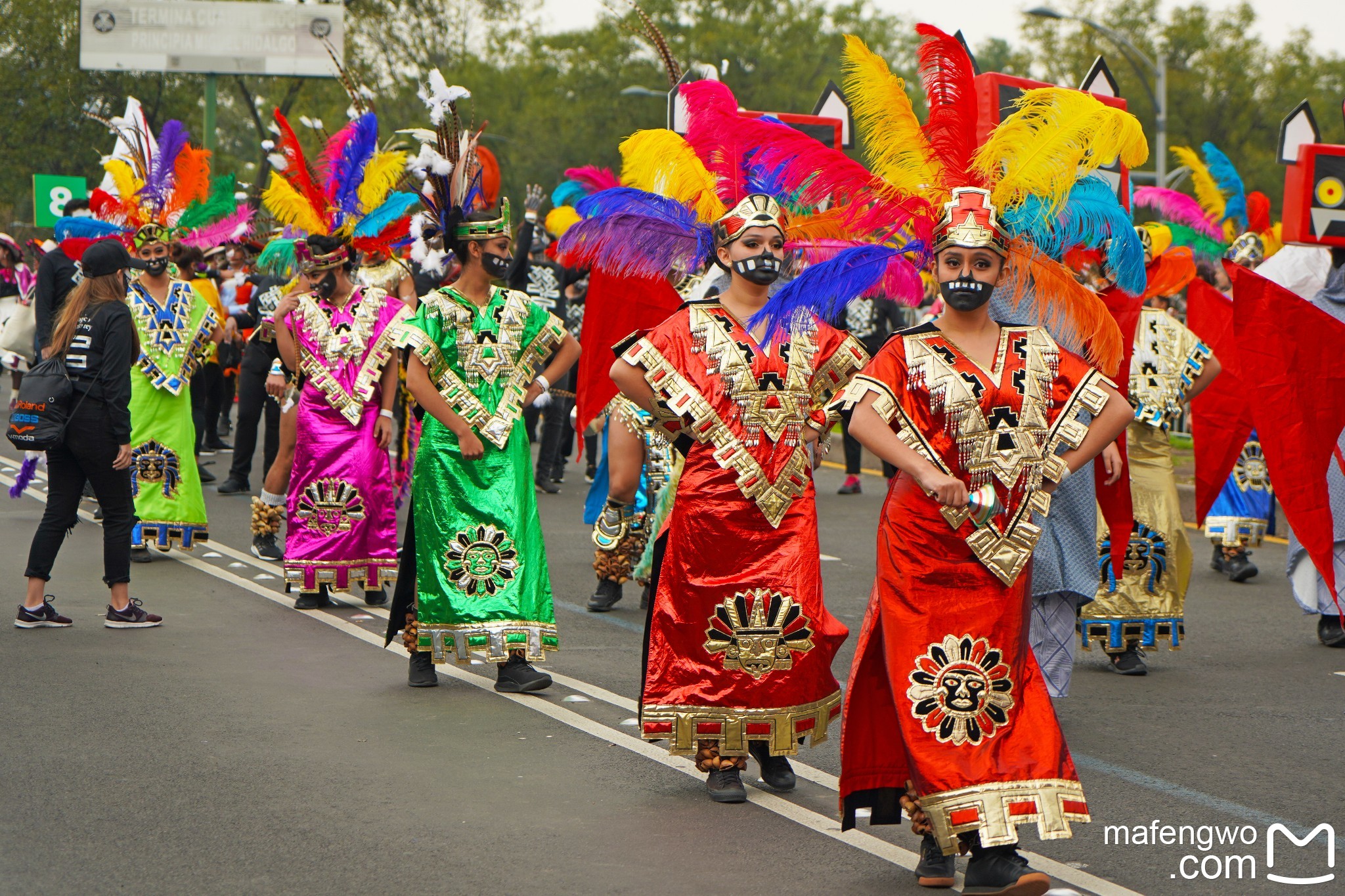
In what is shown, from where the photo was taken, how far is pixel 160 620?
27.3ft

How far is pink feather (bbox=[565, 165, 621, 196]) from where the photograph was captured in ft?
25.1

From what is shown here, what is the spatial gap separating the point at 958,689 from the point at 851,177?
1.65 metres

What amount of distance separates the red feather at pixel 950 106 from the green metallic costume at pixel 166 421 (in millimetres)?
6697

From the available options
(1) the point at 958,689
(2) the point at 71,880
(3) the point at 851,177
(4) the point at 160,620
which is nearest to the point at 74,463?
(4) the point at 160,620

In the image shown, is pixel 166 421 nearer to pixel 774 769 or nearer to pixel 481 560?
pixel 481 560

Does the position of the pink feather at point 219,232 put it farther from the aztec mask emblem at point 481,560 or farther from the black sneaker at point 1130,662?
the black sneaker at point 1130,662

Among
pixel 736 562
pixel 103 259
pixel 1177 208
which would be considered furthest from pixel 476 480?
pixel 1177 208

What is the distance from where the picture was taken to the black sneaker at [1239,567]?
1066cm

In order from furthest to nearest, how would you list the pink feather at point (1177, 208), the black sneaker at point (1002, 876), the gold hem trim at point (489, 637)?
the pink feather at point (1177, 208) → the gold hem trim at point (489, 637) → the black sneaker at point (1002, 876)

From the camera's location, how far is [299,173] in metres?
9.37

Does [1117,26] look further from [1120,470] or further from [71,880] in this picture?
[71,880]

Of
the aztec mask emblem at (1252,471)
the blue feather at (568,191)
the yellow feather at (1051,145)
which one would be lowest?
the aztec mask emblem at (1252,471)

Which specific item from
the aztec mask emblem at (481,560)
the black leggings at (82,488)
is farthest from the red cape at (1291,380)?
the black leggings at (82,488)

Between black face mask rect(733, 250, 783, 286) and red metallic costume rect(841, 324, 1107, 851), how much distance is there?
95cm
